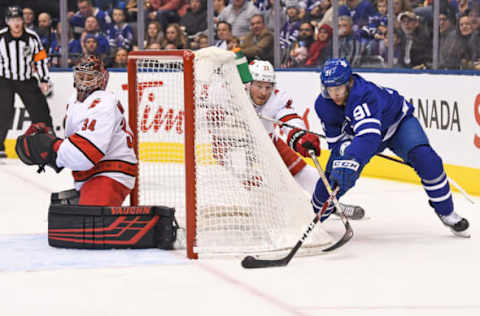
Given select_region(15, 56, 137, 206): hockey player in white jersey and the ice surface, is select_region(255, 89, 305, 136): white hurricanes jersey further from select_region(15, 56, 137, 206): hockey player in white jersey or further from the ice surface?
select_region(15, 56, 137, 206): hockey player in white jersey

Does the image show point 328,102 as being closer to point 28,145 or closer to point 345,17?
point 28,145

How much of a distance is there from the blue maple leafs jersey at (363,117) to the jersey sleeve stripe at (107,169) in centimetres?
91

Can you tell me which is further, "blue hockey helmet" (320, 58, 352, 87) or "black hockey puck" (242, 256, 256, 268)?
"blue hockey helmet" (320, 58, 352, 87)

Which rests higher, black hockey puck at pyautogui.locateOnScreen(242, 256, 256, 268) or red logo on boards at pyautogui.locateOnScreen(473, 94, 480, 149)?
red logo on boards at pyautogui.locateOnScreen(473, 94, 480, 149)

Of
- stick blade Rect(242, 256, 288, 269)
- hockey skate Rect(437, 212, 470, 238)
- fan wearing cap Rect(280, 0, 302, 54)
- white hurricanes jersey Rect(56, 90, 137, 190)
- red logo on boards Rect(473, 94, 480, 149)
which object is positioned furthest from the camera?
fan wearing cap Rect(280, 0, 302, 54)

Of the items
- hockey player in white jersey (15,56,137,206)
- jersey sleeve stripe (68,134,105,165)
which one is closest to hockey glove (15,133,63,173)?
hockey player in white jersey (15,56,137,206)

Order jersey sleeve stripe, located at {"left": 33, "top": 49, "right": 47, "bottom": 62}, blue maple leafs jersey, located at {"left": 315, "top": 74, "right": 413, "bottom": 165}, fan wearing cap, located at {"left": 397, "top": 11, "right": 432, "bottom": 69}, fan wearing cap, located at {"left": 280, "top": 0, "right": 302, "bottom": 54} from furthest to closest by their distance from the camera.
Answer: jersey sleeve stripe, located at {"left": 33, "top": 49, "right": 47, "bottom": 62} < fan wearing cap, located at {"left": 280, "top": 0, "right": 302, "bottom": 54} < fan wearing cap, located at {"left": 397, "top": 11, "right": 432, "bottom": 69} < blue maple leafs jersey, located at {"left": 315, "top": 74, "right": 413, "bottom": 165}

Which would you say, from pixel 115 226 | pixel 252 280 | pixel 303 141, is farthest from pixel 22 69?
pixel 252 280

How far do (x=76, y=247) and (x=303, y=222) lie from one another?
97 cm

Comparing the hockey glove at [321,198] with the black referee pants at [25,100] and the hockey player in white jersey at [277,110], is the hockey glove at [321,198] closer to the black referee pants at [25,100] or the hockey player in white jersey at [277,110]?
the hockey player in white jersey at [277,110]

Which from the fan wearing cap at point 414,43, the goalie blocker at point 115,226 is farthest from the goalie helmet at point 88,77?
the fan wearing cap at point 414,43

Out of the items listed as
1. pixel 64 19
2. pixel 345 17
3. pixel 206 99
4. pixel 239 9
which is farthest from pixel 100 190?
pixel 64 19

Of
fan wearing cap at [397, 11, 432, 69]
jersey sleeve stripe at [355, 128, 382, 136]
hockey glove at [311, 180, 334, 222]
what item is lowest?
hockey glove at [311, 180, 334, 222]

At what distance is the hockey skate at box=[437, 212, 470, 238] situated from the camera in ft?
13.9
